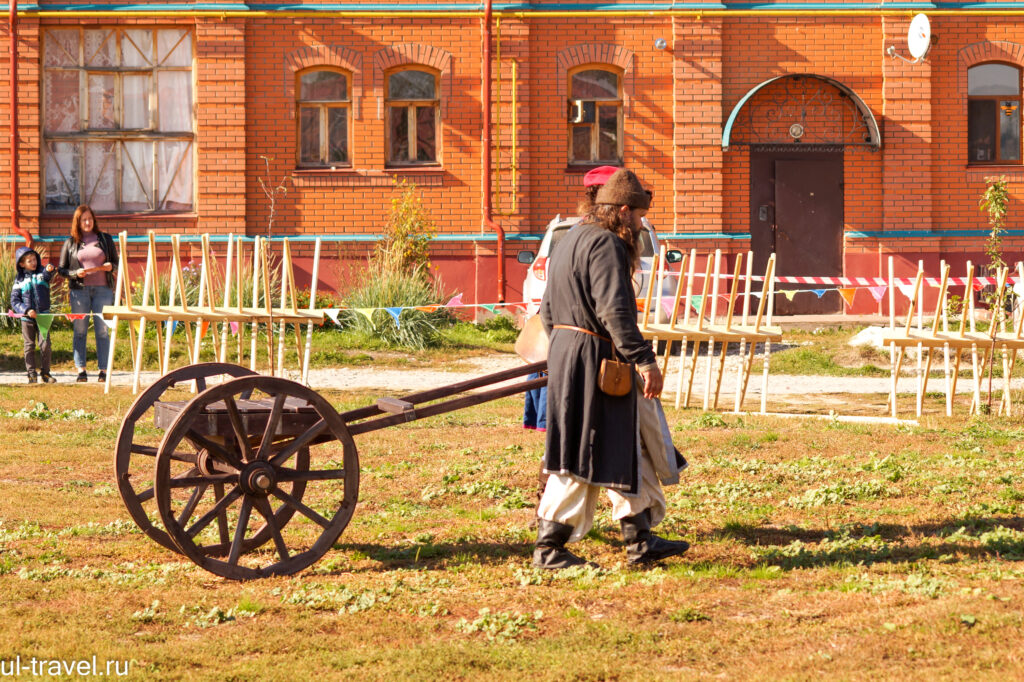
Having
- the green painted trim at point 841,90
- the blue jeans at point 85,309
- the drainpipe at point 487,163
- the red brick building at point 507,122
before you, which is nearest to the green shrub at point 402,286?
the red brick building at point 507,122

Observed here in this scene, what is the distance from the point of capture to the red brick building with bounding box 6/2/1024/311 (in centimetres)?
1964

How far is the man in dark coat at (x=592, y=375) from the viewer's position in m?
5.81

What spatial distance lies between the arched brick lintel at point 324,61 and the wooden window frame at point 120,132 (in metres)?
1.36

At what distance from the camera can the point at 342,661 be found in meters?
4.77

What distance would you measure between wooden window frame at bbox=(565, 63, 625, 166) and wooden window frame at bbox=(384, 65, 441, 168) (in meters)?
1.89

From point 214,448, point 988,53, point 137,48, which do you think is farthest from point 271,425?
point 988,53

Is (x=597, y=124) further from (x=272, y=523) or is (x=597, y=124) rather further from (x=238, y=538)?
(x=238, y=538)

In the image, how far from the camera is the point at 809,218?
66.2 ft

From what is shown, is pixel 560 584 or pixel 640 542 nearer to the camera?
pixel 560 584

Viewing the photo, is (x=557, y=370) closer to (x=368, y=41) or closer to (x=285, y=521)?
(x=285, y=521)

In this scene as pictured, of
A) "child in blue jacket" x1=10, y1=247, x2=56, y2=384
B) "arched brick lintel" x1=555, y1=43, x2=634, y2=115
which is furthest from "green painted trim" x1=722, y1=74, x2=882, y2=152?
"child in blue jacket" x1=10, y1=247, x2=56, y2=384

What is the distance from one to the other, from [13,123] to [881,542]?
52.3 ft

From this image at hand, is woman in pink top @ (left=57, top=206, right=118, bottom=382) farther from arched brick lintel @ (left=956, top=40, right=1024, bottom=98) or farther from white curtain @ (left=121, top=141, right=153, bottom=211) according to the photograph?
arched brick lintel @ (left=956, top=40, right=1024, bottom=98)

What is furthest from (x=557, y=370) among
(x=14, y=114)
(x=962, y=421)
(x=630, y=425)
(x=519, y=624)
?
(x=14, y=114)
